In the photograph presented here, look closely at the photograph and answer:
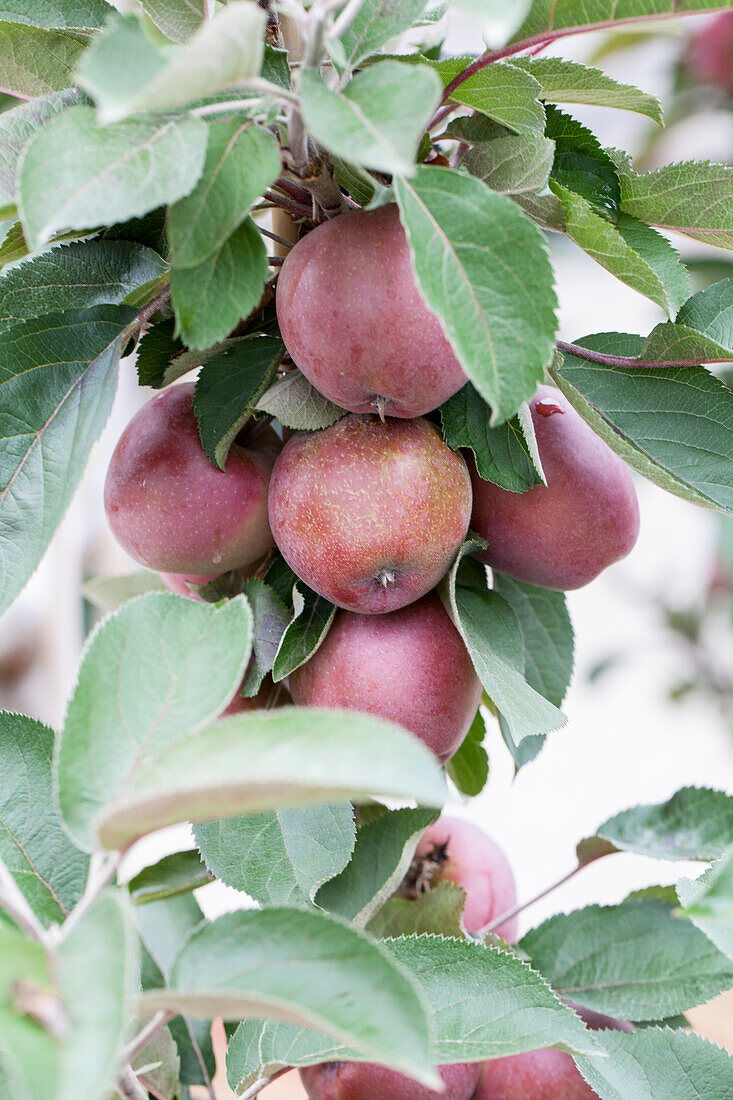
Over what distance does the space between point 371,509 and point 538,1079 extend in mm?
303

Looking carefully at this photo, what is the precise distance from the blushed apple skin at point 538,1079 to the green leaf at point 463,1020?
100 mm

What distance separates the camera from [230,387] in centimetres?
41

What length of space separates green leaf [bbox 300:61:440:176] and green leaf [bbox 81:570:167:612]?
408 millimetres

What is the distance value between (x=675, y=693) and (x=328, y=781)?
1.55 metres

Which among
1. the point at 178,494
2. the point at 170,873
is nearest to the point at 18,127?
the point at 178,494

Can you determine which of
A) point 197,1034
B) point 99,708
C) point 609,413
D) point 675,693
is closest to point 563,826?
point 675,693

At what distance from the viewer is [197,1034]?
0.55 metres

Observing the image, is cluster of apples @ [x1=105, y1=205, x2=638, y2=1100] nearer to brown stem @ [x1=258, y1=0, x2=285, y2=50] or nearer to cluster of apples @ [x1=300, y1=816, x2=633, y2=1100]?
cluster of apples @ [x1=300, y1=816, x2=633, y2=1100]

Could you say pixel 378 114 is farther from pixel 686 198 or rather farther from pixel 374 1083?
pixel 374 1083

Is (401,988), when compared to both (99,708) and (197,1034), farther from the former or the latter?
Answer: (197,1034)

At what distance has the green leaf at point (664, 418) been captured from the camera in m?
Result: 0.40

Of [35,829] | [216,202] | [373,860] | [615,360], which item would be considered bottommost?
[373,860]

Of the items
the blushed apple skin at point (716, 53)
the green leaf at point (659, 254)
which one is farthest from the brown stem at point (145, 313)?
the blushed apple skin at point (716, 53)

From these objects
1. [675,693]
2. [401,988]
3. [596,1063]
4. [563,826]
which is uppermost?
[401,988]
